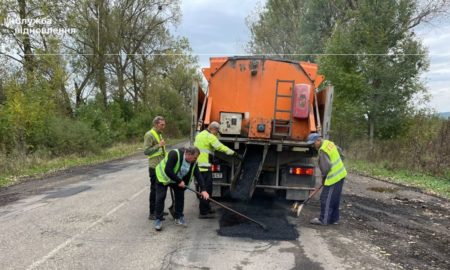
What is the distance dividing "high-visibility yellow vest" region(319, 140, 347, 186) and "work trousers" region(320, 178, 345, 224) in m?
0.09

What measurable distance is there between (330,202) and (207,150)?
224 centimetres

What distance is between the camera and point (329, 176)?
6938 millimetres

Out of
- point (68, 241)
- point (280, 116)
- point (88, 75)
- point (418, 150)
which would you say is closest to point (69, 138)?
point (88, 75)

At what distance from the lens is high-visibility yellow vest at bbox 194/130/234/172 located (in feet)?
22.5

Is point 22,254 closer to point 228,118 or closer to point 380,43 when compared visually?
point 228,118

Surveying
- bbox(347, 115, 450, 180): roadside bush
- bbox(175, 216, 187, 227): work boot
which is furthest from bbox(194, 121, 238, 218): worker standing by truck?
bbox(347, 115, 450, 180): roadside bush

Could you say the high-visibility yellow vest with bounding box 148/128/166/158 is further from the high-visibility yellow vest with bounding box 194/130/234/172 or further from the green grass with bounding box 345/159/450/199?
the green grass with bounding box 345/159/450/199

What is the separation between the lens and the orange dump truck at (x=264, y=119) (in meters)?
7.45

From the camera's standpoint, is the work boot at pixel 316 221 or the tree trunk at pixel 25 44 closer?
the work boot at pixel 316 221

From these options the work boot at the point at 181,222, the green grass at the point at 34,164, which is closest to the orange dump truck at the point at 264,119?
the work boot at the point at 181,222

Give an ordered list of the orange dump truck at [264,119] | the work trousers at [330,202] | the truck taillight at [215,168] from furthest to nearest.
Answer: the truck taillight at [215,168], the orange dump truck at [264,119], the work trousers at [330,202]

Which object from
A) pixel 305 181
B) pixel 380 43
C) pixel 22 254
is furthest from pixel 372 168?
pixel 22 254

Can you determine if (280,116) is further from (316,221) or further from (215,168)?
(316,221)

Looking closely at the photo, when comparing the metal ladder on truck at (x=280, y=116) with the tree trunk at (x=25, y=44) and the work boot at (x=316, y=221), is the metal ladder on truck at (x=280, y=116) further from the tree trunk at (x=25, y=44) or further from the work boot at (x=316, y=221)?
the tree trunk at (x=25, y=44)
